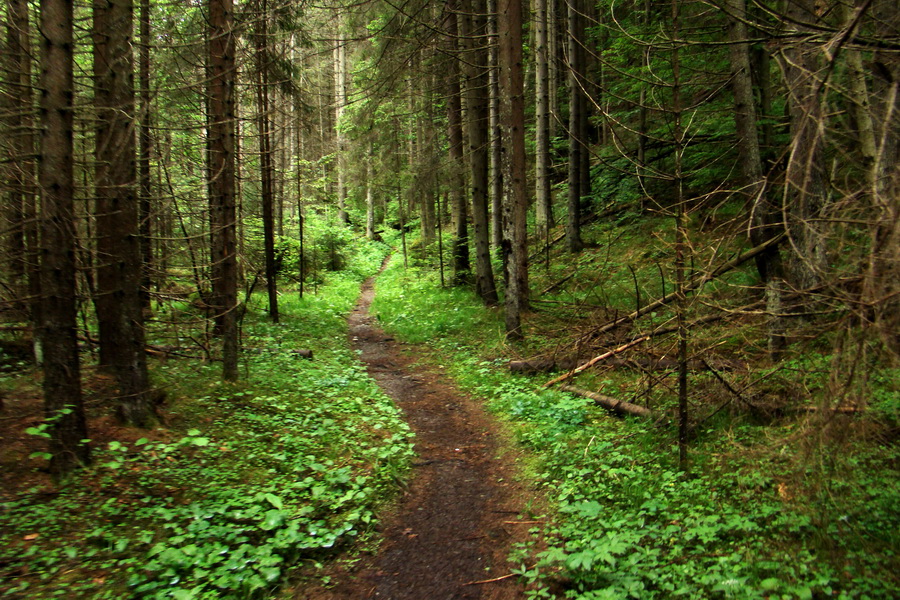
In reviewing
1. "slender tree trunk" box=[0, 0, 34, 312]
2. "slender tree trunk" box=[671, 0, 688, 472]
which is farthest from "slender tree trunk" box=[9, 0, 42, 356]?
"slender tree trunk" box=[671, 0, 688, 472]

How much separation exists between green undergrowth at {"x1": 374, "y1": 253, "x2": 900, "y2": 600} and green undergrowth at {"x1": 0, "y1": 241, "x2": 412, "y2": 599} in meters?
2.00

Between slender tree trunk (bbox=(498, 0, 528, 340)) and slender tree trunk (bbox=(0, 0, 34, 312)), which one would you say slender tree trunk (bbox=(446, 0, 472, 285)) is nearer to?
slender tree trunk (bbox=(498, 0, 528, 340))

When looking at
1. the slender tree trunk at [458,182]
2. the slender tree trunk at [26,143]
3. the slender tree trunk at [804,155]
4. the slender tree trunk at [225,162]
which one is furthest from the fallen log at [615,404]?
the slender tree trunk at [458,182]

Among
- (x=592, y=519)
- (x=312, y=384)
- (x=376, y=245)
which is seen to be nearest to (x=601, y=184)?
(x=312, y=384)

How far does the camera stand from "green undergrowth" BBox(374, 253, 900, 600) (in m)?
3.52

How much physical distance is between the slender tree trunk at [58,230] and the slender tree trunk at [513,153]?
7.59 meters

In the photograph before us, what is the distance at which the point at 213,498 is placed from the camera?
4809 millimetres

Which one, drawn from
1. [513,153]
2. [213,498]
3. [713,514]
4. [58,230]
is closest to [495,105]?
Result: [513,153]

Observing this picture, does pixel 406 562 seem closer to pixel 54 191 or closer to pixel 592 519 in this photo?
pixel 592 519

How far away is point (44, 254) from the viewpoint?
170 inches

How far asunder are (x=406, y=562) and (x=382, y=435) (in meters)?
2.54

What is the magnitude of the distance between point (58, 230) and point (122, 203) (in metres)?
1.58

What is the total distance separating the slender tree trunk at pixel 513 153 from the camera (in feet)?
33.5

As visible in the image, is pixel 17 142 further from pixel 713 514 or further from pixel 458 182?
pixel 458 182
